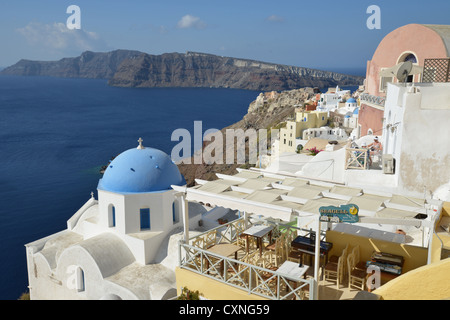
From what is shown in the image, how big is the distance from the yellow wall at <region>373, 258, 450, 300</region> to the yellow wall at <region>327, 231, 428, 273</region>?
2.66 m

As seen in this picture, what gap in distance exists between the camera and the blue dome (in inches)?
560

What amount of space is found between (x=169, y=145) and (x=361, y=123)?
179ft

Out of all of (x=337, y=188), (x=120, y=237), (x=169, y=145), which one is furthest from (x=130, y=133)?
(x=337, y=188)

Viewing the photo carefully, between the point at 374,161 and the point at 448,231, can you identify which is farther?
the point at 374,161

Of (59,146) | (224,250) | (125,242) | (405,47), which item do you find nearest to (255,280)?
(224,250)

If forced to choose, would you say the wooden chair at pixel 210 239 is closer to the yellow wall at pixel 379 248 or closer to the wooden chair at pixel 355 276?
the yellow wall at pixel 379 248

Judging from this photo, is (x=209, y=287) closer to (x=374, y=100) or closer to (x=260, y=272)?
(x=260, y=272)

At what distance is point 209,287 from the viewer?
8.59m

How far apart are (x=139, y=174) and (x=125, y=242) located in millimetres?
2589

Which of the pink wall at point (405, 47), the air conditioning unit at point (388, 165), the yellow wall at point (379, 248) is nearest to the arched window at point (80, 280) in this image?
the yellow wall at point (379, 248)

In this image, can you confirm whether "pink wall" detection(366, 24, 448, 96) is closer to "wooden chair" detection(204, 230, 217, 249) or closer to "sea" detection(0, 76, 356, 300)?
"wooden chair" detection(204, 230, 217, 249)

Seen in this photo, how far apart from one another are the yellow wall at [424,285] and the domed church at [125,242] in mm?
7751

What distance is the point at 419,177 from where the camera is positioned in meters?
13.3
